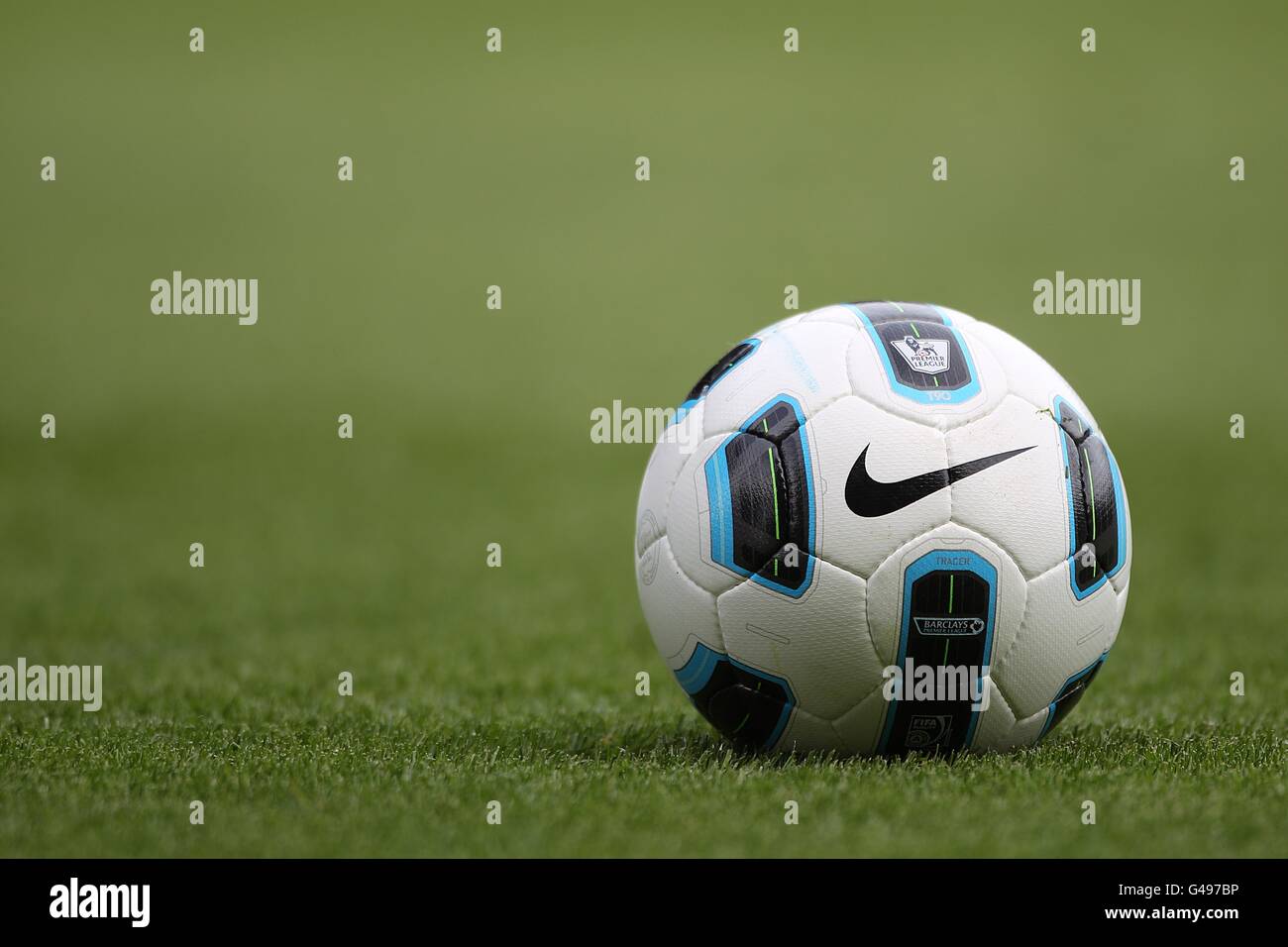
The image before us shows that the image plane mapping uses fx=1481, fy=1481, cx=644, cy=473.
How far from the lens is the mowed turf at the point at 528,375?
5.65 m

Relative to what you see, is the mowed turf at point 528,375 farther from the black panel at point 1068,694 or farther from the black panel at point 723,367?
the black panel at point 723,367

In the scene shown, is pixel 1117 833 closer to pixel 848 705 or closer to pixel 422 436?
pixel 848 705

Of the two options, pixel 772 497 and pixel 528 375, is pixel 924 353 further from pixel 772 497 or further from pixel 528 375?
pixel 528 375

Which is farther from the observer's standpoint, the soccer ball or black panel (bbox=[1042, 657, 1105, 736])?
black panel (bbox=[1042, 657, 1105, 736])

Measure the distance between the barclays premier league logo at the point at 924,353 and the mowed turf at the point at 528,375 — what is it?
5.15ft

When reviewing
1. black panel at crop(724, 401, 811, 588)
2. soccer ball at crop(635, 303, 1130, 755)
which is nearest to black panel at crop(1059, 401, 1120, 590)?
soccer ball at crop(635, 303, 1130, 755)

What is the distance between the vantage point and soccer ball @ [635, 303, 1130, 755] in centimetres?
564

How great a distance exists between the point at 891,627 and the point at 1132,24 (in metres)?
30.0

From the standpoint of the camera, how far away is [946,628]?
564cm

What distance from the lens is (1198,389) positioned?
22.2 m

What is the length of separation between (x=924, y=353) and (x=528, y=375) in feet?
57.0

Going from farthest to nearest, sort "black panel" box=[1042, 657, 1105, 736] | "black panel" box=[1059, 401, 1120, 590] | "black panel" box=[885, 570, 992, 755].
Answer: "black panel" box=[1042, 657, 1105, 736]
"black panel" box=[1059, 401, 1120, 590]
"black panel" box=[885, 570, 992, 755]

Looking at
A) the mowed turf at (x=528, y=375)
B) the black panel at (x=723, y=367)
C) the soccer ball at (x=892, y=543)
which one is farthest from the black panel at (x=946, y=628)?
the black panel at (x=723, y=367)

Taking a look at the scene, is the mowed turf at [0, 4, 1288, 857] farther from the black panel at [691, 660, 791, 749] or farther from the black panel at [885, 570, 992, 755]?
the black panel at [885, 570, 992, 755]
